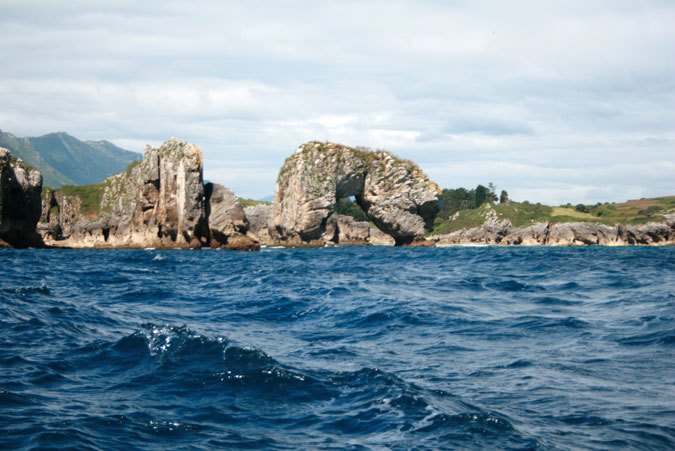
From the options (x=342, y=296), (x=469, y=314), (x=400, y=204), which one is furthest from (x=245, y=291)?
(x=400, y=204)

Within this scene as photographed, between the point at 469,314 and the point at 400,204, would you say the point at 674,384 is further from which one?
the point at 400,204

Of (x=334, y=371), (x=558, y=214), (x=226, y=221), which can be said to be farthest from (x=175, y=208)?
(x=558, y=214)

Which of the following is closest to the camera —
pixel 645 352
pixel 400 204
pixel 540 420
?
pixel 540 420

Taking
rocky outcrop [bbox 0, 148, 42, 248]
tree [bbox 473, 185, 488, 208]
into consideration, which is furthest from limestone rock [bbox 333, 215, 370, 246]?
tree [bbox 473, 185, 488, 208]

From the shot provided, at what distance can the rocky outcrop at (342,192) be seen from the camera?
7256 centimetres

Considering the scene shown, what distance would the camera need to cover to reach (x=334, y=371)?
8.84 m

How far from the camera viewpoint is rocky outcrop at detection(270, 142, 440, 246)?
7256cm

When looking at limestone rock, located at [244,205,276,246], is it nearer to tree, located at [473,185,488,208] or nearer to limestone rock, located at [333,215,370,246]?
limestone rock, located at [333,215,370,246]

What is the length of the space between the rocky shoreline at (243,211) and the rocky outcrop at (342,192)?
146 millimetres

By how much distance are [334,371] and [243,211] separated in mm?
54608

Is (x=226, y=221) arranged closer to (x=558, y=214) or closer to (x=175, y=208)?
(x=175, y=208)

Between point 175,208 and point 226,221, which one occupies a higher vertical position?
point 175,208

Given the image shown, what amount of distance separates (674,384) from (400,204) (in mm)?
66519

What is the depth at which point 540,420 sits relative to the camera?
6758mm
